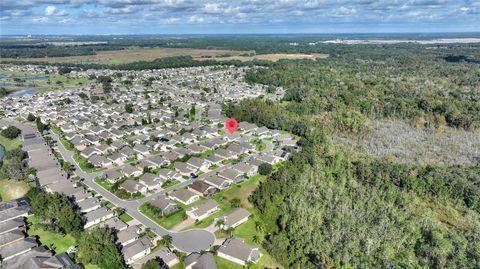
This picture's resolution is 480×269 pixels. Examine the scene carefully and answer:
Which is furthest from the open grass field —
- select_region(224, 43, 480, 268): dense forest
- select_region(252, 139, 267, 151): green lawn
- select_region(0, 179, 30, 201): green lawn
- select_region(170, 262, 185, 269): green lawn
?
select_region(170, 262, 185, 269): green lawn

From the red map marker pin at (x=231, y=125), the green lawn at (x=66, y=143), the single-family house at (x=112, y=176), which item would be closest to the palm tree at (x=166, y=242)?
the single-family house at (x=112, y=176)

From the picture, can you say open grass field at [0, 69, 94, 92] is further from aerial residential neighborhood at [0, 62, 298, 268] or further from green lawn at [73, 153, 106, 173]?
green lawn at [73, 153, 106, 173]

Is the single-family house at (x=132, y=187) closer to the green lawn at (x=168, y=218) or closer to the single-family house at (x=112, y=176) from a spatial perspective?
the single-family house at (x=112, y=176)

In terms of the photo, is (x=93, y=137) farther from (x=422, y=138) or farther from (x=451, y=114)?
(x=451, y=114)

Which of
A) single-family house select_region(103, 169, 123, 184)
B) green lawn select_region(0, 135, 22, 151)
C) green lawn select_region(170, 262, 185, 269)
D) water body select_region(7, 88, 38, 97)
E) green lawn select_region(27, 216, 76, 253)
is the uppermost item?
water body select_region(7, 88, 38, 97)

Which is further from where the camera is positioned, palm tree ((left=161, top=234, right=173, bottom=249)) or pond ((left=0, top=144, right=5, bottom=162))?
pond ((left=0, top=144, right=5, bottom=162))

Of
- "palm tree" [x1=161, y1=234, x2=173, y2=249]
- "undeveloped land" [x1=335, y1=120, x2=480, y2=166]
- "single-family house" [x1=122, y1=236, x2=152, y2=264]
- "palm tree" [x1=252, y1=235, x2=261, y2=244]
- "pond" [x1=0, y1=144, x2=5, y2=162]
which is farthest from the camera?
"pond" [x1=0, y1=144, x2=5, y2=162]

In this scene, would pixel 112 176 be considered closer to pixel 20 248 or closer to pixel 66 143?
pixel 20 248
